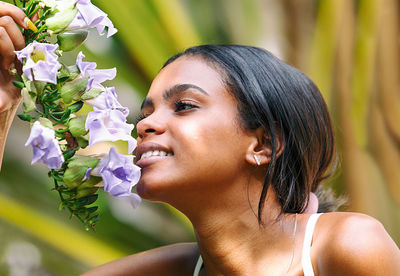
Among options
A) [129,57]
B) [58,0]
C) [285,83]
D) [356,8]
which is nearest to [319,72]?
[356,8]

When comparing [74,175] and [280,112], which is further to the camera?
[280,112]

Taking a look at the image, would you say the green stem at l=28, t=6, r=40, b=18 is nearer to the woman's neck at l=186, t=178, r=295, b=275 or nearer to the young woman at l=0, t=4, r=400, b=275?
the young woman at l=0, t=4, r=400, b=275

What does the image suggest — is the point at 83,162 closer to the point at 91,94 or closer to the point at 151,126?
the point at 91,94

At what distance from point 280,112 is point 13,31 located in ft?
1.35

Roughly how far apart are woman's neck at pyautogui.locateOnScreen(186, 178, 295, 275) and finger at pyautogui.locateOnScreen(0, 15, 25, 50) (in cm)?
35

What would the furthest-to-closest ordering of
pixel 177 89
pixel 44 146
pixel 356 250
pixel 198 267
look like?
pixel 198 267 < pixel 177 89 < pixel 356 250 < pixel 44 146

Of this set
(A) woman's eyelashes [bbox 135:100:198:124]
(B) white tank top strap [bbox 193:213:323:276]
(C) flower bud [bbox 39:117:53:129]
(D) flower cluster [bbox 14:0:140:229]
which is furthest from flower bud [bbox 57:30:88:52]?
(B) white tank top strap [bbox 193:213:323:276]

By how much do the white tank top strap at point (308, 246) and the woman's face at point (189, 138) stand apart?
5.1 inches

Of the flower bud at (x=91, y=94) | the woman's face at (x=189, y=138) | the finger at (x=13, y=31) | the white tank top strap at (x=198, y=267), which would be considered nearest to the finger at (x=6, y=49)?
the finger at (x=13, y=31)

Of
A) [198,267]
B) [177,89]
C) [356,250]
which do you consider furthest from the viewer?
[198,267]

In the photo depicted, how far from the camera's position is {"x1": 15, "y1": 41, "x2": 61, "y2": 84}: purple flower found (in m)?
0.66

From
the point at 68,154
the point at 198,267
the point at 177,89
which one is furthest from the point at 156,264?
the point at 68,154

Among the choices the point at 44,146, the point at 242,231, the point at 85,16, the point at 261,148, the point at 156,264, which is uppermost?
the point at 85,16

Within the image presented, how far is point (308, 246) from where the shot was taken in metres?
0.88
